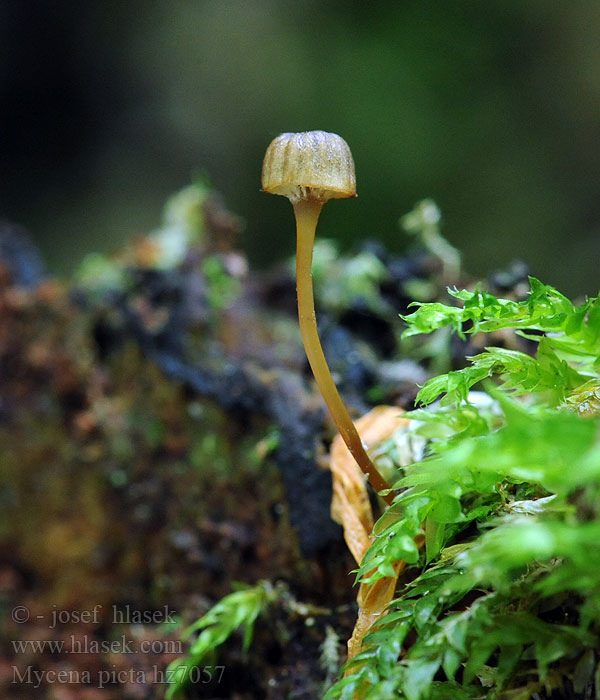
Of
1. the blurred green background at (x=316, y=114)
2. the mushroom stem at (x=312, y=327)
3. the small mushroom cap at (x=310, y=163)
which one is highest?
the blurred green background at (x=316, y=114)

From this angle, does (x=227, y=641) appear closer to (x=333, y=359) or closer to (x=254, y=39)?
(x=333, y=359)

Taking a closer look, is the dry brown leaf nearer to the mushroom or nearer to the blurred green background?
the mushroom

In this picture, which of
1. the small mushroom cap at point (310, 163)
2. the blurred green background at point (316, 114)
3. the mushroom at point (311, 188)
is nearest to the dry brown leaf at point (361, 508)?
the mushroom at point (311, 188)

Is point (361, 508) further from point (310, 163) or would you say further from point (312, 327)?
point (310, 163)

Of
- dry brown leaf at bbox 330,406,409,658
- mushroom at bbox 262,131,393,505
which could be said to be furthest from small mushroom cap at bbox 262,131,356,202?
dry brown leaf at bbox 330,406,409,658

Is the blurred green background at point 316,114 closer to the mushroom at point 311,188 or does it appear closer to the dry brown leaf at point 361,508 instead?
the dry brown leaf at point 361,508

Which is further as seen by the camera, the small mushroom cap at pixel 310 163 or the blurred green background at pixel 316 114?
the blurred green background at pixel 316 114

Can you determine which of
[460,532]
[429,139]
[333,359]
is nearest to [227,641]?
[460,532]
